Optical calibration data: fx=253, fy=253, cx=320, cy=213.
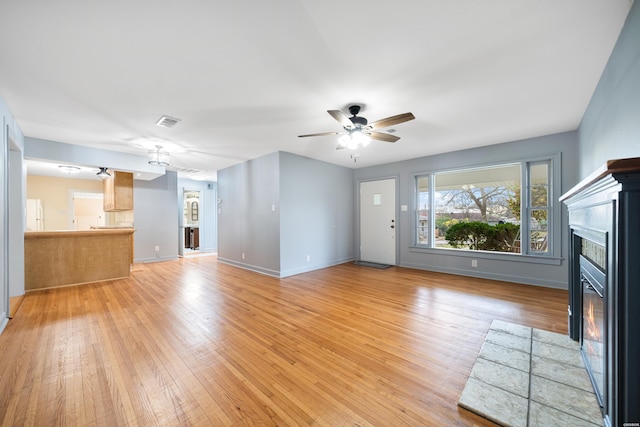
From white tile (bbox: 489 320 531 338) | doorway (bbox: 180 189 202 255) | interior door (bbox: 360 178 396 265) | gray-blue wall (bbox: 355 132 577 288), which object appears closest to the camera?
white tile (bbox: 489 320 531 338)


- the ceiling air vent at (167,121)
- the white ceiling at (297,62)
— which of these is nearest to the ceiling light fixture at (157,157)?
the white ceiling at (297,62)

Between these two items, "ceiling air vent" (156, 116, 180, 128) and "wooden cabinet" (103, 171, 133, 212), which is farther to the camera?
"wooden cabinet" (103, 171, 133, 212)

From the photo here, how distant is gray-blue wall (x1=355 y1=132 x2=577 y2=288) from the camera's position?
396 cm

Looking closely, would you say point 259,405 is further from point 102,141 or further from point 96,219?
point 96,219

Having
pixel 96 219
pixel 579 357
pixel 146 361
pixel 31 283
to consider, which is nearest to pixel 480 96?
pixel 579 357

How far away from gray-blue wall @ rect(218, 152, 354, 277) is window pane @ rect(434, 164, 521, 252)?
2.22 metres

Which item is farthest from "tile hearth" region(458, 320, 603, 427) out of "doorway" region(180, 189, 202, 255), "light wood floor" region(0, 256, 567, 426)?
"doorway" region(180, 189, 202, 255)

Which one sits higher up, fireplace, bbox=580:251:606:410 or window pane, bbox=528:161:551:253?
window pane, bbox=528:161:551:253

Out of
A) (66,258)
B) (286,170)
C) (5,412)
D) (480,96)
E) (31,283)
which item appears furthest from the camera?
(286,170)

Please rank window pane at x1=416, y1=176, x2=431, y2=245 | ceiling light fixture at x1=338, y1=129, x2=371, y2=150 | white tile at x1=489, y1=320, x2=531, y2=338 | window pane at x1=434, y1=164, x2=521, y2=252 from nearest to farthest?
white tile at x1=489, y1=320, x2=531, y2=338 → ceiling light fixture at x1=338, y1=129, x2=371, y2=150 → window pane at x1=434, y1=164, x2=521, y2=252 → window pane at x1=416, y1=176, x2=431, y2=245

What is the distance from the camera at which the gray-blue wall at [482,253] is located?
396 cm

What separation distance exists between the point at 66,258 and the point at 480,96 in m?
6.65

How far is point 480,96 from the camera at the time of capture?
273cm

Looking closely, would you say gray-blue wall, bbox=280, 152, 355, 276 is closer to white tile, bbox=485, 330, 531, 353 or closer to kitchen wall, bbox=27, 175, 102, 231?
white tile, bbox=485, 330, 531, 353
